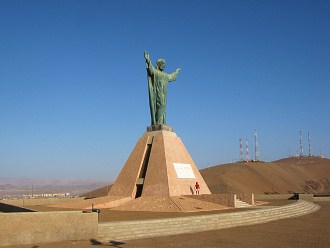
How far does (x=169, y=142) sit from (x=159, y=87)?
12.0ft

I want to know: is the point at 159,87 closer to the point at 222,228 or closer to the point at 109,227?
the point at 222,228

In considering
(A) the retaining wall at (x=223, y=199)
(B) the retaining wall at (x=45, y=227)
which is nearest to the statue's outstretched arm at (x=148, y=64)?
(A) the retaining wall at (x=223, y=199)

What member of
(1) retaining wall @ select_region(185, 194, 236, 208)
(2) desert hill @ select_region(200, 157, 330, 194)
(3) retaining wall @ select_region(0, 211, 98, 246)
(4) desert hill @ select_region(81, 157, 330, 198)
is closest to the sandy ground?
(3) retaining wall @ select_region(0, 211, 98, 246)

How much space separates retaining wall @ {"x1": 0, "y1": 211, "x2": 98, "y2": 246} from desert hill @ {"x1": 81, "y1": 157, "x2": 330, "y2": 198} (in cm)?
3388

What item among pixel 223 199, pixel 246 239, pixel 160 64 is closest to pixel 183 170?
pixel 223 199

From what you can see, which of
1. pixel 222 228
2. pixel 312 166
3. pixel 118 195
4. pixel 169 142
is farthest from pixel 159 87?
pixel 312 166

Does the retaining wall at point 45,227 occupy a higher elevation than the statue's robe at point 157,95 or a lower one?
lower

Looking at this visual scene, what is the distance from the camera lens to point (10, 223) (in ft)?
Answer: 29.5

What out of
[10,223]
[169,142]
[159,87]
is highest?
[159,87]

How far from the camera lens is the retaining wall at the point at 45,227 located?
8953 millimetres

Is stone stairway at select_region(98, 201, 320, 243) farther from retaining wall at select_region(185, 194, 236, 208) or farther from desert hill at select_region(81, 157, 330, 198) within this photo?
desert hill at select_region(81, 157, 330, 198)

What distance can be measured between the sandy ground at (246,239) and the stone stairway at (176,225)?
17.0 inches

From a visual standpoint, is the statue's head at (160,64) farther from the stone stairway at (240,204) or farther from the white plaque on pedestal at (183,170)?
the stone stairway at (240,204)

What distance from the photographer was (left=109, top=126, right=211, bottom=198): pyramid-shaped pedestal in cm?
1987
